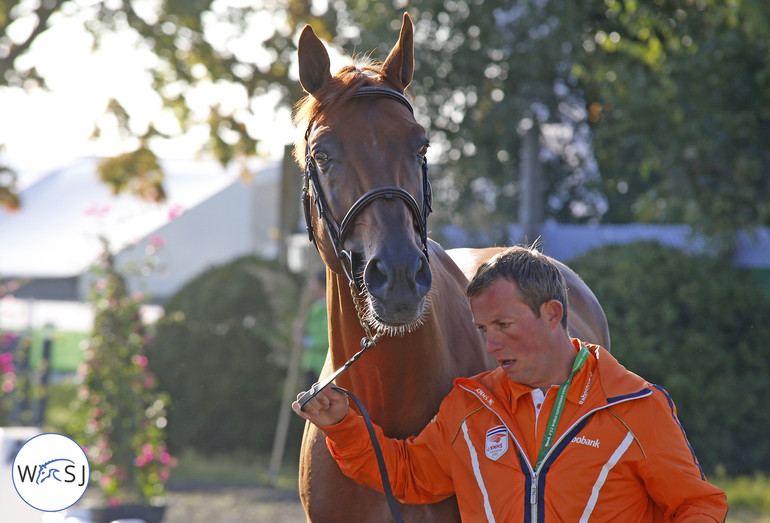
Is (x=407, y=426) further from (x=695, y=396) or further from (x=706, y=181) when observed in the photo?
(x=706, y=181)

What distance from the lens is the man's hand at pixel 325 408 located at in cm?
231

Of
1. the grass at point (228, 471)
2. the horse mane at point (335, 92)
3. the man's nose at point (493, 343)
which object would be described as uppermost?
the horse mane at point (335, 92)

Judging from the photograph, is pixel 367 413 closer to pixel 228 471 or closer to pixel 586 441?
pixel 586 441

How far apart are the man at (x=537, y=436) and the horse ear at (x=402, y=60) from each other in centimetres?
69

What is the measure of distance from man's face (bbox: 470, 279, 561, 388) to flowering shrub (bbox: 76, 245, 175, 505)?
4.40 metres

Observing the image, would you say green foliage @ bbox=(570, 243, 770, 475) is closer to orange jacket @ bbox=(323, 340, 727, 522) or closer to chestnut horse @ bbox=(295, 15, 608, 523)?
chestnut horse @ bbox=(295, 15, 608, 523)

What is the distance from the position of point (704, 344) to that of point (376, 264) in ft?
20.4

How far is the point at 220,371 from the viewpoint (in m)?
9.16

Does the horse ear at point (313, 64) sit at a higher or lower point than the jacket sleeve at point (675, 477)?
higher

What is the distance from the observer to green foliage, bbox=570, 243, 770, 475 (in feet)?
24.9

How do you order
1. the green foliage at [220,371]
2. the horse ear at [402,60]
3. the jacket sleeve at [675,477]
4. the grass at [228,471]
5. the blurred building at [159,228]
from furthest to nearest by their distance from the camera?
1. the blurred building at [159,228]
2. the green foliage at [220,371]
3. the grass at [228,471]
4. the horse ear at [402,60]
5. the jacket sleeve at [675,477]

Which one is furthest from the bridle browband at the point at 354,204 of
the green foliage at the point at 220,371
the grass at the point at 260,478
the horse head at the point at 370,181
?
the green foliage at the point at 220,371

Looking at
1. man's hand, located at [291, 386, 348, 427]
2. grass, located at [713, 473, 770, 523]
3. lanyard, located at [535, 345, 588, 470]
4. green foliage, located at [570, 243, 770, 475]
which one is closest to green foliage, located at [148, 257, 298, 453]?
green foliage, located at [570, 243, 770, 475]

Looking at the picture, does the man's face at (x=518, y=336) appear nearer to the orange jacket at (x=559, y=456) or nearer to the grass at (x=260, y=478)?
the orange jacket at (x=559, y=456)
